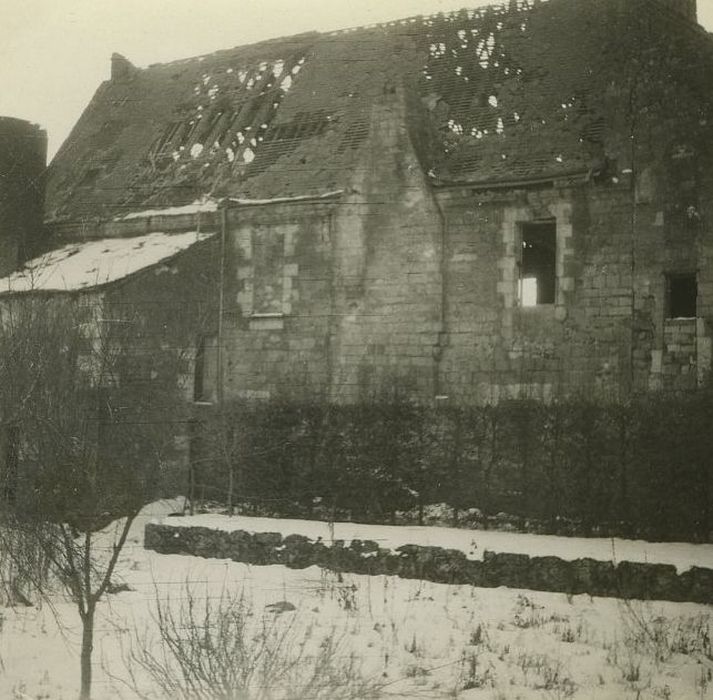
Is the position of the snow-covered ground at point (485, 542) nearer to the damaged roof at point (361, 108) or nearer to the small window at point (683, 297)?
the small window at point (683, 297)

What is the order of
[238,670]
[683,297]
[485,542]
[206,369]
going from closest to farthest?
[238,670]
[485,542]
[683,297]
[206,369]

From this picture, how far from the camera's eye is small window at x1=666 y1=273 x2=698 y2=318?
1730 cm

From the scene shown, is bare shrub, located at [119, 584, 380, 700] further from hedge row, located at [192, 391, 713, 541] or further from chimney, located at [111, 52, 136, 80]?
chimney, located at [111, 52, 136, 80]

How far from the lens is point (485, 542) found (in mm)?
12820

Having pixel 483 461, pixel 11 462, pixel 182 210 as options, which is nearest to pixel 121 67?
pixel 182 210

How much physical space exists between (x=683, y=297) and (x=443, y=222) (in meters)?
4.90

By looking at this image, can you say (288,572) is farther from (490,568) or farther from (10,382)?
(10,382)

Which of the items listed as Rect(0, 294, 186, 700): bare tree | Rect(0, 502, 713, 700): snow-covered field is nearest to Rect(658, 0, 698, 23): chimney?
Rect(0, 502, 713, 700): snow-covered field

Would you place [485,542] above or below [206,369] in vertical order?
below

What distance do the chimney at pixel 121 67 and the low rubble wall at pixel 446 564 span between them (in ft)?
60.6

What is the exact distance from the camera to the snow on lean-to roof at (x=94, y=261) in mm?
20156

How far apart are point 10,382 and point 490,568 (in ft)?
24.6

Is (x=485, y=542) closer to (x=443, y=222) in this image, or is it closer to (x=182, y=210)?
(x=443, y=222)

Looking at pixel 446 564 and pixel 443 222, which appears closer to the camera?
pixel 446 564
